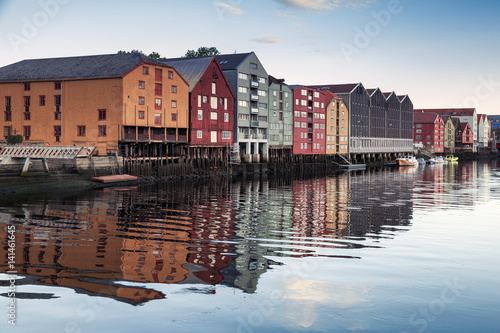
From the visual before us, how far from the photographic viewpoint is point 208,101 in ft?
293

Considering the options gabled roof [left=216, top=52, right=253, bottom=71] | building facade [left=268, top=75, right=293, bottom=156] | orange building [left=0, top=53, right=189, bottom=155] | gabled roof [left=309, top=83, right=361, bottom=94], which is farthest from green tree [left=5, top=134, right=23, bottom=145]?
gabled roof [left=309, top=83, right=361, bottom=94]

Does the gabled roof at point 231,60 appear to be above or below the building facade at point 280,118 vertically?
above

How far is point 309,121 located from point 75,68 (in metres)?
62.2

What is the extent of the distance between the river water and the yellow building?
92.0m

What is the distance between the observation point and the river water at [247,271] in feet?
47.9

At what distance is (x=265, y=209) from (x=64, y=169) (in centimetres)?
2869

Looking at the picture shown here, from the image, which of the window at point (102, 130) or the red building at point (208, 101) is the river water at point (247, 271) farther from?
the red building at point (208, 101)

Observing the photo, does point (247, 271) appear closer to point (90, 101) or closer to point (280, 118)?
point (90, 101)

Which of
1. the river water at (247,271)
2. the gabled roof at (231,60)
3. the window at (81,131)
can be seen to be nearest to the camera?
the river water at (247,271)

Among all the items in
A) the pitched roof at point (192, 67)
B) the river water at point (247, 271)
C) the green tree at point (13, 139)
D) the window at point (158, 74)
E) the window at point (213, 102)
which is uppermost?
the pitched roof at point (192, 67)

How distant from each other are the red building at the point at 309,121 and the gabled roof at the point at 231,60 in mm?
21026

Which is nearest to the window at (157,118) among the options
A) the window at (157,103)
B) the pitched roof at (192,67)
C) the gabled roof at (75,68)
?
the window at (157,103)

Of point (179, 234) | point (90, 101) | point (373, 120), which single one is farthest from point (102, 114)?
point (373, 120)

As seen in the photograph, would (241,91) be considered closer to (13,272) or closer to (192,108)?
(192,108)
